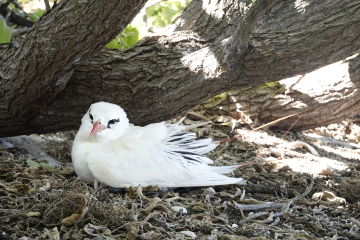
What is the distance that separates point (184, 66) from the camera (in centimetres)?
438

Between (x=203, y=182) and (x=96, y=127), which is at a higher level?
(x=96, y=127)

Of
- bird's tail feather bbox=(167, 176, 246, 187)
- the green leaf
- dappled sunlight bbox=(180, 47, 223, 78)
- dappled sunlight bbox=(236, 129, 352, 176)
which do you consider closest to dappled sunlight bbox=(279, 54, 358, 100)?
dappled sunlight bbox=(236, 129, 352, 176)

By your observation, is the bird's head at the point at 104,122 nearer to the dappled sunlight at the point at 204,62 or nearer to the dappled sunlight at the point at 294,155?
the dappled sunlight at the point at 204,62

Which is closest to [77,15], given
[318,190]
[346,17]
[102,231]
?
[102,231]

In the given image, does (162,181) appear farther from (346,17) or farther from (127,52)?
(346,17)

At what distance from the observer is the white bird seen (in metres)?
3.96

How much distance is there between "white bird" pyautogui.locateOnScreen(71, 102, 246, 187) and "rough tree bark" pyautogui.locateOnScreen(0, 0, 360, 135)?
0.27 meters

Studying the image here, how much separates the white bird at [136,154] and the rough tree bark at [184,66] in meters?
0.27

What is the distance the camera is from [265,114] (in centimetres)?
602

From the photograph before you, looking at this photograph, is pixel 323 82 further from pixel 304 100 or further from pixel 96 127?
pixel 96 127

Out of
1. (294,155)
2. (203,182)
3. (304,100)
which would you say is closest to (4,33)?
(203,182)

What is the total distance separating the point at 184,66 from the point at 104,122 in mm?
726

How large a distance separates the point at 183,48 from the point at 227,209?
4.45 feet

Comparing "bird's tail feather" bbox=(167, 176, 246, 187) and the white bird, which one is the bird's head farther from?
"bird's tail feather" bbox=(167, 176, 246, 187)
